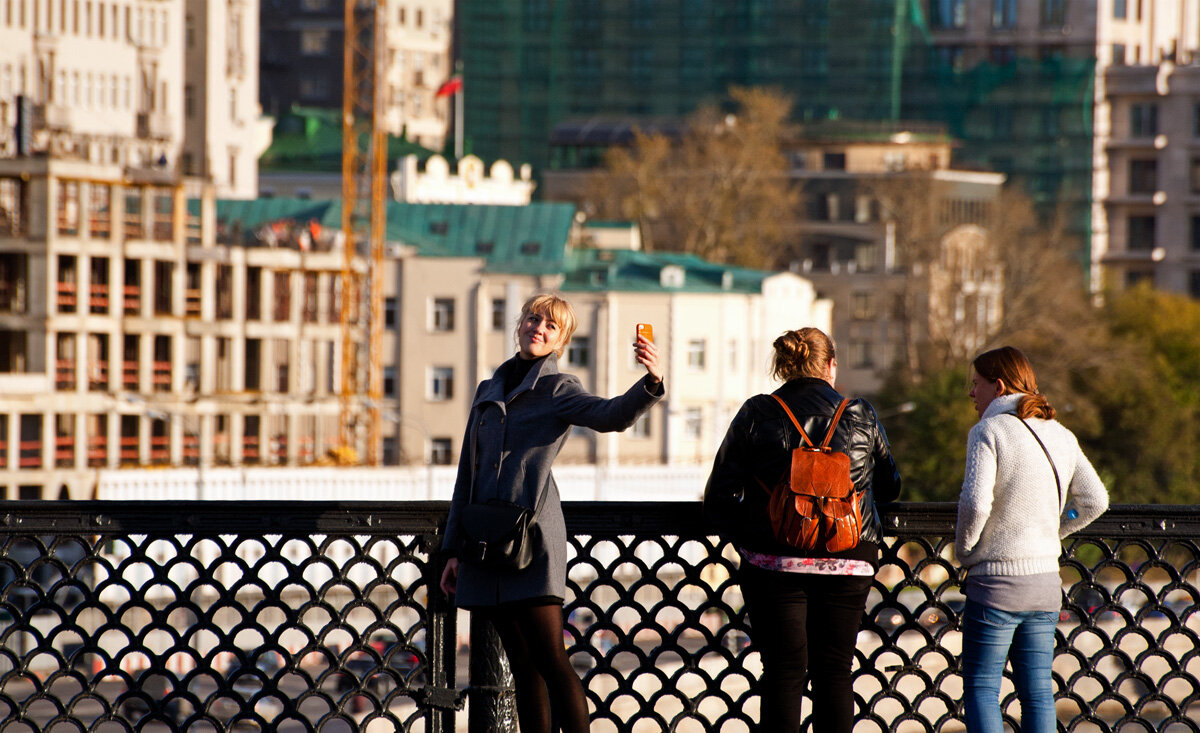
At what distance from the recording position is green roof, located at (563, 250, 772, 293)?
7756 centimetres

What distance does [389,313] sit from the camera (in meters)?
77.4

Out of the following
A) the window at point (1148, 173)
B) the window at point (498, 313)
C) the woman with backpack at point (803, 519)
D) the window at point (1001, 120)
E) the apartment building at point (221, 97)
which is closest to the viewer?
the woman with backpack at point (803, 519)

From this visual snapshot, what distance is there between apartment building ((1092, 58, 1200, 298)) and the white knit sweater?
112215 mm

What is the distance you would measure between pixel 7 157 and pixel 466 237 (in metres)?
18.6

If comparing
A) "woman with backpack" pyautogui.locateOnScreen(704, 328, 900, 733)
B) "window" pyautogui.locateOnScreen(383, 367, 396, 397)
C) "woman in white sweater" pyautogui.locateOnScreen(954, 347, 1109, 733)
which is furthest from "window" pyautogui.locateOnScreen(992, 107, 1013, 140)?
"woman with backpack" pyautogui.locateOnScreen(704, 328, 900, 733)

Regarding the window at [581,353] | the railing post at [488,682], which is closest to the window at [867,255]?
Answer: the window at [581,353]

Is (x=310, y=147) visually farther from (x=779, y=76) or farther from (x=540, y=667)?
(x=540, y=667)

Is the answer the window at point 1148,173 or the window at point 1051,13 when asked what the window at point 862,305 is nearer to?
the window at point 1148,173

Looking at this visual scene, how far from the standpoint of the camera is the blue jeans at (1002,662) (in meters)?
6.93

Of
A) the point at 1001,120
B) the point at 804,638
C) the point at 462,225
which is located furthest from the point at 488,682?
the point at 1001,120

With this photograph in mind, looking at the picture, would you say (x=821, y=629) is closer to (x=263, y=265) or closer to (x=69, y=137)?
(x=263, y=265)

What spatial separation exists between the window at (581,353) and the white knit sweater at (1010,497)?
229 feet

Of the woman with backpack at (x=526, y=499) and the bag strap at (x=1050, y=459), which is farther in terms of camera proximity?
the bag strap at (x=1050, y=459)

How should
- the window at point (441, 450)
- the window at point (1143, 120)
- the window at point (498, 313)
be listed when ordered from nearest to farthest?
the window at point (441, 450) → the window at point (498, 313) → the window at point (1143, 120)
